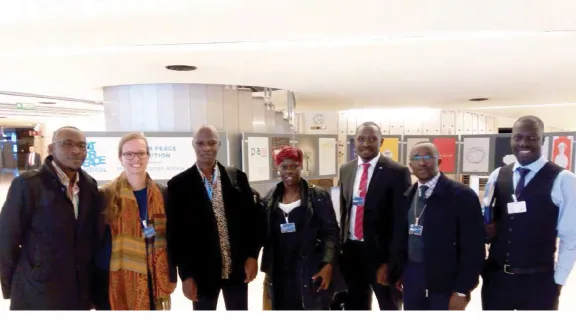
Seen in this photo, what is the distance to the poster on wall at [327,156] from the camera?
616 cm

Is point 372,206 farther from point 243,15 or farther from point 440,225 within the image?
point 243,15

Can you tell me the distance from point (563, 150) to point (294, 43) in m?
4.76

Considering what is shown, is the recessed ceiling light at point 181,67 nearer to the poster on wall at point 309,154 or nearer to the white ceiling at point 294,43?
the white ceiling at point 294,43

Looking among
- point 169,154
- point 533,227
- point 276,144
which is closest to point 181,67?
point 169,154

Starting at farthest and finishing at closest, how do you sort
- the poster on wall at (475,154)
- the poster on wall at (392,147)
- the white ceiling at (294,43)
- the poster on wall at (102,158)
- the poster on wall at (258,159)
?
the poster on wall at (392,147)
the poster on wall at (475,154)
the poster on wall at (258,159)
the poster on wall at (102,158)
the white ceiling at (294,43)

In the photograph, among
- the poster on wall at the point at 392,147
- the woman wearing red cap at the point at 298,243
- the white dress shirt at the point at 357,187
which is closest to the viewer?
the woman wearing red cap at the point at 298,243

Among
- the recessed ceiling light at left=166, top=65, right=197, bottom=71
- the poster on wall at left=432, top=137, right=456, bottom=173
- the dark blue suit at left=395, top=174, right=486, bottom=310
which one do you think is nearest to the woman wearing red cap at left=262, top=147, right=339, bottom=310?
the dark blue suit at left=395, top=174, right=486, bottom=310

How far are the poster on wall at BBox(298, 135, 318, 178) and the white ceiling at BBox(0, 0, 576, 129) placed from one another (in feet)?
3.59

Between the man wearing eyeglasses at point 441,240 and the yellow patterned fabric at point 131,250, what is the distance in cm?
160

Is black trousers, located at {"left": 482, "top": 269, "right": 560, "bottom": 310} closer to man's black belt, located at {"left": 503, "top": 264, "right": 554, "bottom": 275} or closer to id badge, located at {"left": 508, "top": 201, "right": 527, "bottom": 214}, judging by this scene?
man's black belt, located at {"left": 503, "top": 264, "right": 554, "bottom": 275}

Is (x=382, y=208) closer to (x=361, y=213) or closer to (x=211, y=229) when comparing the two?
(x=361, y=213)

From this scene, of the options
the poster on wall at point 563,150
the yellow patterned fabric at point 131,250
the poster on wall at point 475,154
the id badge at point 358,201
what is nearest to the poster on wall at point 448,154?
the poster on wall at point 475,154

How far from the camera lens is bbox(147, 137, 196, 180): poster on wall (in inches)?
186

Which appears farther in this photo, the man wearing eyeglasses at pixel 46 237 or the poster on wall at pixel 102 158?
the poster on wall at pixel 102 158
